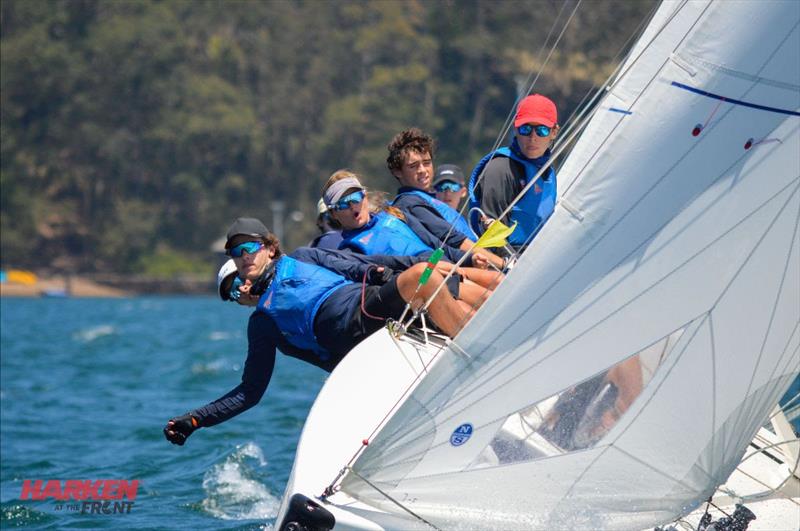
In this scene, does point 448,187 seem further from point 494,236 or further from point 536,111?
point 494,236

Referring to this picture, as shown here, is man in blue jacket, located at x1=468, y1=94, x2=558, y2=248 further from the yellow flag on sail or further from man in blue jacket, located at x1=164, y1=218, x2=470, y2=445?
the yellow flag on sail

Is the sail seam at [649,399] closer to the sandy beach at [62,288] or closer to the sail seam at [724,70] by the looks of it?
the sail seam at [724,70]

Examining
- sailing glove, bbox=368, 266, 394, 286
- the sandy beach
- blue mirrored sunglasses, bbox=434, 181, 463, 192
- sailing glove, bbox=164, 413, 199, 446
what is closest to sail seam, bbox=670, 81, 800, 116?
sailing glove, bbox=368, 266, 394, 286

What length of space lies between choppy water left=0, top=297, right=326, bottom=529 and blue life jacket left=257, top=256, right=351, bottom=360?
107 centimetres

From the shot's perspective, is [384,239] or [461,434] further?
[384,239]

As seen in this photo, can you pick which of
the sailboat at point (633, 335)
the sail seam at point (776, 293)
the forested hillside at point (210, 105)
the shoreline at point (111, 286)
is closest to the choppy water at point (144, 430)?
the sailboat at point (633, 335)

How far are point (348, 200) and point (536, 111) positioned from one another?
2.67 ft

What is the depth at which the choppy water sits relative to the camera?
628 centimetres

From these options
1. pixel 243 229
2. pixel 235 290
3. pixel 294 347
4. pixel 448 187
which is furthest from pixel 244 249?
pixel 448 187

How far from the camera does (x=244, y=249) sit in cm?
496

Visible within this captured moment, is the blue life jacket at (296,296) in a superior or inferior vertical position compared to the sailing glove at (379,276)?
inferior

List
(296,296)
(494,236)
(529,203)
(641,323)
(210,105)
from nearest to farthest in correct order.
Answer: (641,323) → (494,236) → (296,296) → (529,203) → (210,105)

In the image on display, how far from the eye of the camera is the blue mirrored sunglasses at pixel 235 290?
5.08m

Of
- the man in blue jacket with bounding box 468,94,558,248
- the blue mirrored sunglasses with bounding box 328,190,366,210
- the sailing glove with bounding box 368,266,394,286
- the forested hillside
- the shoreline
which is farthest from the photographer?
the forested hillside
